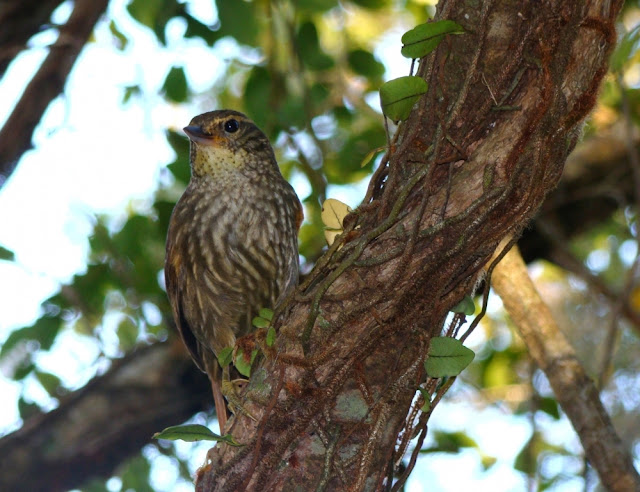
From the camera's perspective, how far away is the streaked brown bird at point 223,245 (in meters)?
3.25

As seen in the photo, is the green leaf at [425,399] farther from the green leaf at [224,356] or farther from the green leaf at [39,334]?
the green leaf at [39,334]

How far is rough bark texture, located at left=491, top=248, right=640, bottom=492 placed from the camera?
263cm

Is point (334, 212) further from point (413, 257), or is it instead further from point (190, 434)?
point (190, 434)

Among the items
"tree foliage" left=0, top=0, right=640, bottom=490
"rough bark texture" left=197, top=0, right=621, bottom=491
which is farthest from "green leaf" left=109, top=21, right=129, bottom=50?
"rough bark texture" left=197, top=0, right=621, bottom=491

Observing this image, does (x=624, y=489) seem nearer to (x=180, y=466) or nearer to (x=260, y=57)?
(x=180, y=466)

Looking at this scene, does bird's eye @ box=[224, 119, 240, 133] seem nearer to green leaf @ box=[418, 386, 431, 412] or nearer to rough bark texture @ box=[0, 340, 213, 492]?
rough bark texture @ box=[0, 340, 213, 492]

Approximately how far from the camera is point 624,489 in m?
2.63

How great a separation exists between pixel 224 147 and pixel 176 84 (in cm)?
53

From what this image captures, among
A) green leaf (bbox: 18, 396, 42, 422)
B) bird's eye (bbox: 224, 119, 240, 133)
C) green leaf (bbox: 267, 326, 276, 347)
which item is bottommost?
green leaf (bbox: 267, 326, 276, 347)

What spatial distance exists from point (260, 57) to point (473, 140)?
310cm

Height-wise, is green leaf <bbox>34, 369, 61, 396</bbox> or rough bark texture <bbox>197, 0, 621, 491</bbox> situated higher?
green leaf <bbox>34, 369, 61, 396</bbox>

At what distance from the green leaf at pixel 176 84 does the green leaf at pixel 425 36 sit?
6.49 ft

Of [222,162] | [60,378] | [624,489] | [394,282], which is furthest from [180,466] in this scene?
[394,282]

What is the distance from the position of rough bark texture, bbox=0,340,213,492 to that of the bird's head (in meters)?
1.07
